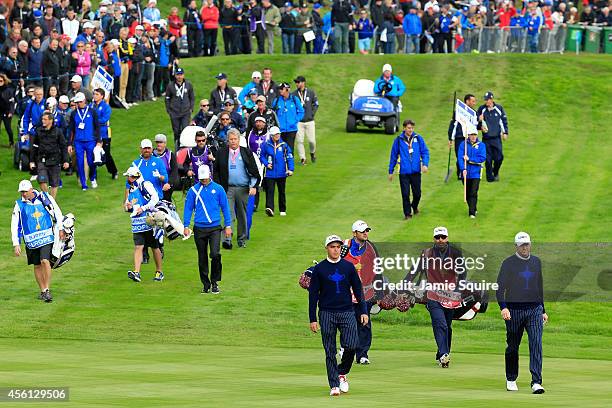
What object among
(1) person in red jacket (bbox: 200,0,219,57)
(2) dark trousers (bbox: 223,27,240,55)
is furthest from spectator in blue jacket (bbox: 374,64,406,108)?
(2) dark trousers (bbox: 223,27,240,55)

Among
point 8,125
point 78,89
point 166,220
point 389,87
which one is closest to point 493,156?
point 389,87

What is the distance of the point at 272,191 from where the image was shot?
106 ft

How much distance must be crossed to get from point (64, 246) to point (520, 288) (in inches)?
379

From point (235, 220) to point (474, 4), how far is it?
26171 millimetres

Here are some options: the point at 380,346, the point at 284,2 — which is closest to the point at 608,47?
the point at 284,2

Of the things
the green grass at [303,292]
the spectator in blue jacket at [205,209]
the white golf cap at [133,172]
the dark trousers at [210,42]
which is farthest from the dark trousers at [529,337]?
the dark trousers at [210,42]

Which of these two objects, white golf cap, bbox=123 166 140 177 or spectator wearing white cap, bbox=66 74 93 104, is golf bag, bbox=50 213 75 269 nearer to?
white golf cap, bbox=123 166 140 177

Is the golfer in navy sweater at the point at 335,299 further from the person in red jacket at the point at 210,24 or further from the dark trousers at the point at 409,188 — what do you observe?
the person in red jacket at the point at 210,24

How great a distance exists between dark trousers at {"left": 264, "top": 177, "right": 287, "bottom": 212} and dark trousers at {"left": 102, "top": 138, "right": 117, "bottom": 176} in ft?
17.4

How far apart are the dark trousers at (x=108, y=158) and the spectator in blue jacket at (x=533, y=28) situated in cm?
2255

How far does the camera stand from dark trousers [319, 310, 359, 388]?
58.4ft

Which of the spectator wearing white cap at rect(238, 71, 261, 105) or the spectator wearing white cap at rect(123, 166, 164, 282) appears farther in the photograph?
the spectator wearing white cap at rect(238, 71, 261, 105)

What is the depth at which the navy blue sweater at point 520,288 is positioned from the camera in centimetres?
1869

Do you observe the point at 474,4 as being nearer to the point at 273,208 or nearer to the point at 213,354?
the point at 273,208
